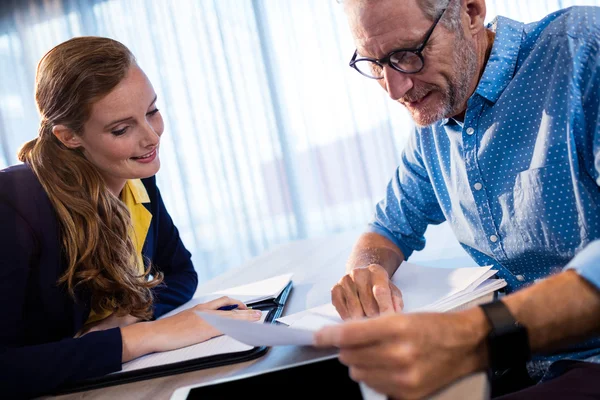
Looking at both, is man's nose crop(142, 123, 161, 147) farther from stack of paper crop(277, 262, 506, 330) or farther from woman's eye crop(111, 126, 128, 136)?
stack of paper crop(277, 262, 506, 330)

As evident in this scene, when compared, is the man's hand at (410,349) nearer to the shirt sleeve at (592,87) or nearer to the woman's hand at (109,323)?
the shirt sleeve at (592,87)

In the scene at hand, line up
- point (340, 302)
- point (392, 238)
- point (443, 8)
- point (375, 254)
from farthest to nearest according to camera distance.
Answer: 1. point (392, 238)
2. point (375, 254)
3. point (443, 8)
4. point (340, 302)

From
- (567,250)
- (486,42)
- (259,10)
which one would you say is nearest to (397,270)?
(567,250)

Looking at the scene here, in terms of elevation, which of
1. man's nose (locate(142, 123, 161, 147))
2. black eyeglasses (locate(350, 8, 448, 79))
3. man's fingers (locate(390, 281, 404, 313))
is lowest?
man's fingers (locate(390, 281, 404, 313))

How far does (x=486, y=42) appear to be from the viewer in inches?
46.3

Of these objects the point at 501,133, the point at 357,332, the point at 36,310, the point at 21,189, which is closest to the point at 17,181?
the point at 21,189

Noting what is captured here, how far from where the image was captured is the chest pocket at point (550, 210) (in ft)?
3.26

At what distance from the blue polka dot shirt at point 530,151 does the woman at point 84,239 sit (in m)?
0.52

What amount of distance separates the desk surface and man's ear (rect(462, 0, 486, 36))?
63cm

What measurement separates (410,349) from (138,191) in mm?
1202

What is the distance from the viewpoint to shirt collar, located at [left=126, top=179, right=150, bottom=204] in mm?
1589

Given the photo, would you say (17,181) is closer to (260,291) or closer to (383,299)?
Result: (260,291)

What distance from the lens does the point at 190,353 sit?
92 centimetres

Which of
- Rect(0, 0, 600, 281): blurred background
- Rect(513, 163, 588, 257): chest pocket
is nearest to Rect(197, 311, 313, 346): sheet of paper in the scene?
Rect(513, 163, 588, 257): chest pocket
